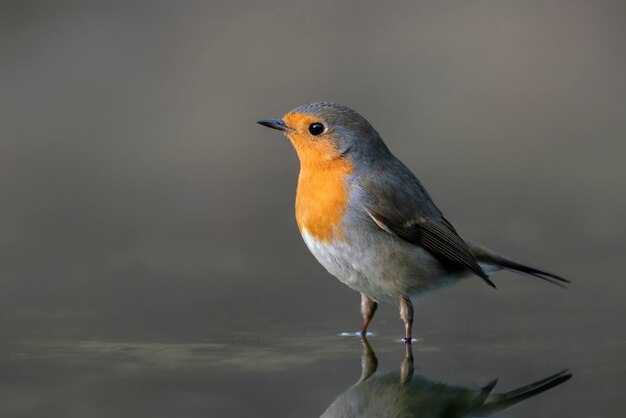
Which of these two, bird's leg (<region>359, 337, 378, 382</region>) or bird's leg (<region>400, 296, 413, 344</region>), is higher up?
bird's leg (<region>400, 296, 413, 344</region>)

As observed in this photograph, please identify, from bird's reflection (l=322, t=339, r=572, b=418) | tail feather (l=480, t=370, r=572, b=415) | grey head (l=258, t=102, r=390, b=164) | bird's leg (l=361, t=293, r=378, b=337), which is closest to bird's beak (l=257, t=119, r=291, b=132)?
grey head (l=258, t=102, r=390, b=164)

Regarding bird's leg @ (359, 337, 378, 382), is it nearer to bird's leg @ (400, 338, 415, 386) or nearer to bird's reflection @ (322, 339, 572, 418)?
bird's reflection @ (322, 339, 572, 418)

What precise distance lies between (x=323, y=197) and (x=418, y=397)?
4.23ft

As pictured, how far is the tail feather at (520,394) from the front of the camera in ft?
11.4

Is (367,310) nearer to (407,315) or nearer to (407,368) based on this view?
(407,315)

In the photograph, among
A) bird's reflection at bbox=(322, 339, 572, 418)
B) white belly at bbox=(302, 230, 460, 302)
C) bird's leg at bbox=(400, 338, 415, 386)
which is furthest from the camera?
white belly at bbox=(302, 230, 460, 302)

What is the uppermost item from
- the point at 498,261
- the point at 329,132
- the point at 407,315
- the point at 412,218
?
the point at 329,132

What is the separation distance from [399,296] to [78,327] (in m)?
1.52

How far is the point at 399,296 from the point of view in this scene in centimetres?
479

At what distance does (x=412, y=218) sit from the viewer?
4883 millimetres

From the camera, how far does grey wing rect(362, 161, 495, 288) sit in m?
4.74

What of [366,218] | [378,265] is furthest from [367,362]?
[366,218]

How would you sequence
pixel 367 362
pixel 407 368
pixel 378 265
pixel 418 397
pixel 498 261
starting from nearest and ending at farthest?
pixel 418 397 < pixel 407 368 < pixel 367 362 < pixel 378 265 < pixel 498 261

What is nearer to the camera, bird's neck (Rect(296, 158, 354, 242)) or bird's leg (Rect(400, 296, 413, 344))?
bird's neck (Rect(296, 158, 354, 242))
